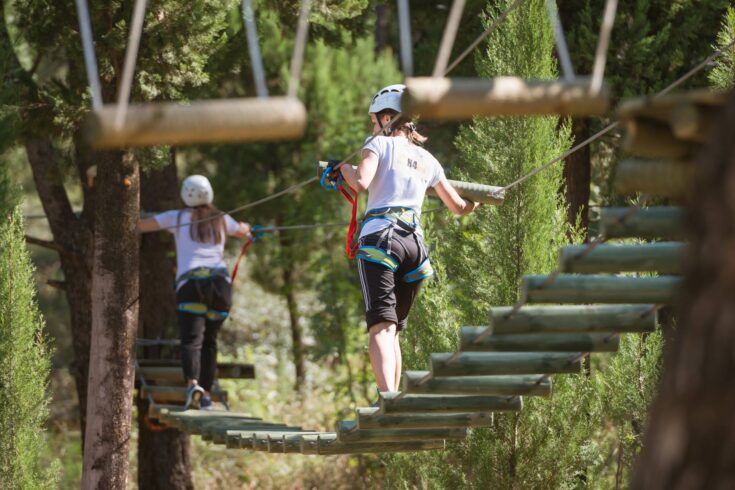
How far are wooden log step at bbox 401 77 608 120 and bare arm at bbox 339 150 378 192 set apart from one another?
1815 mm

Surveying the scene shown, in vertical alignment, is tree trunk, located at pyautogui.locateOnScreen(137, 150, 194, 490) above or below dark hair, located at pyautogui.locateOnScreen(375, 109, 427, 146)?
below

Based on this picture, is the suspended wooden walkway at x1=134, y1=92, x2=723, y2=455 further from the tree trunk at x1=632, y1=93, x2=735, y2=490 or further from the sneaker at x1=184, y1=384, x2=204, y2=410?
the sneaker at x1=184, y1=384, x2=204, y2=410

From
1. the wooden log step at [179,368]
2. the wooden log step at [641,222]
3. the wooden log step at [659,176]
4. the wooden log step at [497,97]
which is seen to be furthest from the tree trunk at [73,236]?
the wooden log step at [497,97]

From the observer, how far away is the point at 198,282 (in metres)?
7.57

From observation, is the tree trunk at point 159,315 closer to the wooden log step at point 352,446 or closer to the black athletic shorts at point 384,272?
the wooden log step at point 352,446

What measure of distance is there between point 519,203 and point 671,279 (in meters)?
2.84

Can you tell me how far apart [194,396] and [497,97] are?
4.48 meters

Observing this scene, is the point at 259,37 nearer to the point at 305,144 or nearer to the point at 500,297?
the point at 500,297

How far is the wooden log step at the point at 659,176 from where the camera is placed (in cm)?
Result: 392

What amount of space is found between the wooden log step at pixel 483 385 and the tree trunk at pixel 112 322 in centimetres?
283

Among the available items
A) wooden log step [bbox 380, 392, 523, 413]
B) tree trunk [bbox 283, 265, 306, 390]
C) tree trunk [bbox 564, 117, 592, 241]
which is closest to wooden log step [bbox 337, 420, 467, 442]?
wooden log step [bbox 380, 392, 523, 413]

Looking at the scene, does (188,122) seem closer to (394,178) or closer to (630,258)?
(630,258)

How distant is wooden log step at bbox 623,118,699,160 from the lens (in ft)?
12.3

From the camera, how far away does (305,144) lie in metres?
12.7
